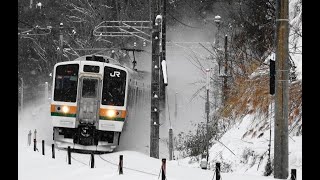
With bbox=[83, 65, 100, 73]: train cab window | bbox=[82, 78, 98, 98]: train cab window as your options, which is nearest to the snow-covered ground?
bbox=[82, 78, 98, 98]: train cab window

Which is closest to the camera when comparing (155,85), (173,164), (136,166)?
(136,166)

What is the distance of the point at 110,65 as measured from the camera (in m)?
21.3

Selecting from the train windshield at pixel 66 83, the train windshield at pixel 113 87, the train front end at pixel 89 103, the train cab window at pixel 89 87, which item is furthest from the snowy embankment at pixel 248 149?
the train windshield at pixel 66 83

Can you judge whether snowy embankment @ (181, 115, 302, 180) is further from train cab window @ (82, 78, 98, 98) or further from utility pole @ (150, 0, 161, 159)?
train cab window @ (82, 78, 98, 98)

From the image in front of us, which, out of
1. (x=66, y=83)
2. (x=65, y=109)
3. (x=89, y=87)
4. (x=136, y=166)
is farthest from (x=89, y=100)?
(x=136, y=166)

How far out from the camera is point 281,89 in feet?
43.0

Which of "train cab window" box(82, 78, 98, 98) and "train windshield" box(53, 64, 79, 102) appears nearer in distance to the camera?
"train windshield" box(53, 64, 79, 102)

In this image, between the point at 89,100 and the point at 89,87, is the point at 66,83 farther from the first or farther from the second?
the point at 89,100

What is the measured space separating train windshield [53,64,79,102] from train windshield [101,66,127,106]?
103cm

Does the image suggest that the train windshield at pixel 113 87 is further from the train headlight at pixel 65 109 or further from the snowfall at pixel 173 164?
the snowfall at pixel 173 164

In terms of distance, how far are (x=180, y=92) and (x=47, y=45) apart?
15.5 meters

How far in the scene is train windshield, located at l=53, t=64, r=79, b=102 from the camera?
21.2 metres

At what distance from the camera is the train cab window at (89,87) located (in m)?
21.3

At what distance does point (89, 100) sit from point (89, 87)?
460 millimetres
